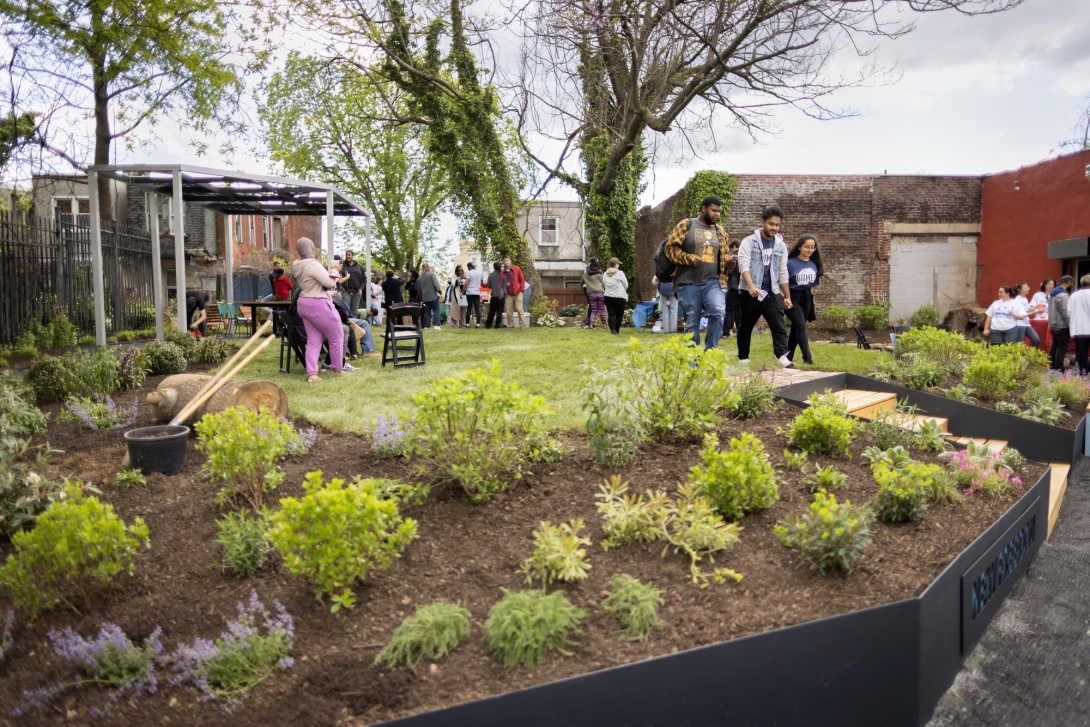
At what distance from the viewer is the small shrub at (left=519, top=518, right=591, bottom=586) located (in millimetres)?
2906

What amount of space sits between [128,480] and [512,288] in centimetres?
1381

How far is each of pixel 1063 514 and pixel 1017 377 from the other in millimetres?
3081

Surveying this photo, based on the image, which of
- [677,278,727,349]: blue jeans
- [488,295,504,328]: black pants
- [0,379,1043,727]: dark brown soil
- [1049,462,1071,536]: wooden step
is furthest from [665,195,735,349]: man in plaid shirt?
[488,295,504,328]: black pants

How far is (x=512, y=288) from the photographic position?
17.9 meters

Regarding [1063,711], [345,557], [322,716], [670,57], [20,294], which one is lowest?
[1063,711]

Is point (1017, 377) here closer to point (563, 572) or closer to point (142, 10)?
point (563, 572)

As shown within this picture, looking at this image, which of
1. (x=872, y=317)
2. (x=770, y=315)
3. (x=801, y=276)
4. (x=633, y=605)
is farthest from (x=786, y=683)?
(x=872, y=317)

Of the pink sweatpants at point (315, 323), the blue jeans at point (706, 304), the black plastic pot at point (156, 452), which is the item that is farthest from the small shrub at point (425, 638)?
the pink sweatpants at point (315, 323)

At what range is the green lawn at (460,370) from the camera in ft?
20.2

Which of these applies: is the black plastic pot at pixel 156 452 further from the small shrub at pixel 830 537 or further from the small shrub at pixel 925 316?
the small shrub at pixel 925 316

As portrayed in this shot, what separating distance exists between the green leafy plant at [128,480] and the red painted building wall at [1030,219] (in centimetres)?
1955

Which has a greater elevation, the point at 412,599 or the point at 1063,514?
the point at 412,599

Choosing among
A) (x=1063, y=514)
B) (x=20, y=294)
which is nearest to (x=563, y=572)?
(x=1063, y=514)

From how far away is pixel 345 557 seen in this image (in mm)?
2771
